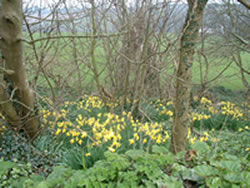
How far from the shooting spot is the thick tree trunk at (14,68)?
2652 mm

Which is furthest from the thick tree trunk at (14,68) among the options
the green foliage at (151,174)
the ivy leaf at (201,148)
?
the ivy leaf at (201,148)

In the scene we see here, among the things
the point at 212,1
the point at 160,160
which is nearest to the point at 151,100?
the point at 212,1

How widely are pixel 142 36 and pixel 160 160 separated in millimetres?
4545

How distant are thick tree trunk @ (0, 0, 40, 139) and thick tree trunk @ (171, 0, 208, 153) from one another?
1.82 m

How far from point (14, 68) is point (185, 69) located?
2049 mm

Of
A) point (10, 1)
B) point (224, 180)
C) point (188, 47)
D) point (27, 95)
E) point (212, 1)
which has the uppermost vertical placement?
point (212, 1)

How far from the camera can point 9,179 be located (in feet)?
8.52

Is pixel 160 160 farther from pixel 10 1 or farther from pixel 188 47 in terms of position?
pixel 10 1

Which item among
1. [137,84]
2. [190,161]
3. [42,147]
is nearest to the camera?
[190,161]

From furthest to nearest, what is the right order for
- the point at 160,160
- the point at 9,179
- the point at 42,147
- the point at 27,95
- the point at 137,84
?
the point at 137,84, the point at 42,147, the point at 27,95, the point at 9,179, the point at 160,160

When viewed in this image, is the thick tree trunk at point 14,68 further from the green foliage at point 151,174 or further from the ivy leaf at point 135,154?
the ivy leaf at point 135,154

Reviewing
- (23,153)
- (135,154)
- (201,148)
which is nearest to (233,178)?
(201,148)

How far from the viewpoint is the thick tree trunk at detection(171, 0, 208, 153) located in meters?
2.69

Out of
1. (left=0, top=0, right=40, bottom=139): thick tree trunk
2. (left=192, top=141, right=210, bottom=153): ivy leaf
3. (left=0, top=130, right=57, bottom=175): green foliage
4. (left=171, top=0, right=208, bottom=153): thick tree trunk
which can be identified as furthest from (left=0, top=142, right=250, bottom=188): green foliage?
(left=0, top=130, right=57, bottom=175): green foliage
